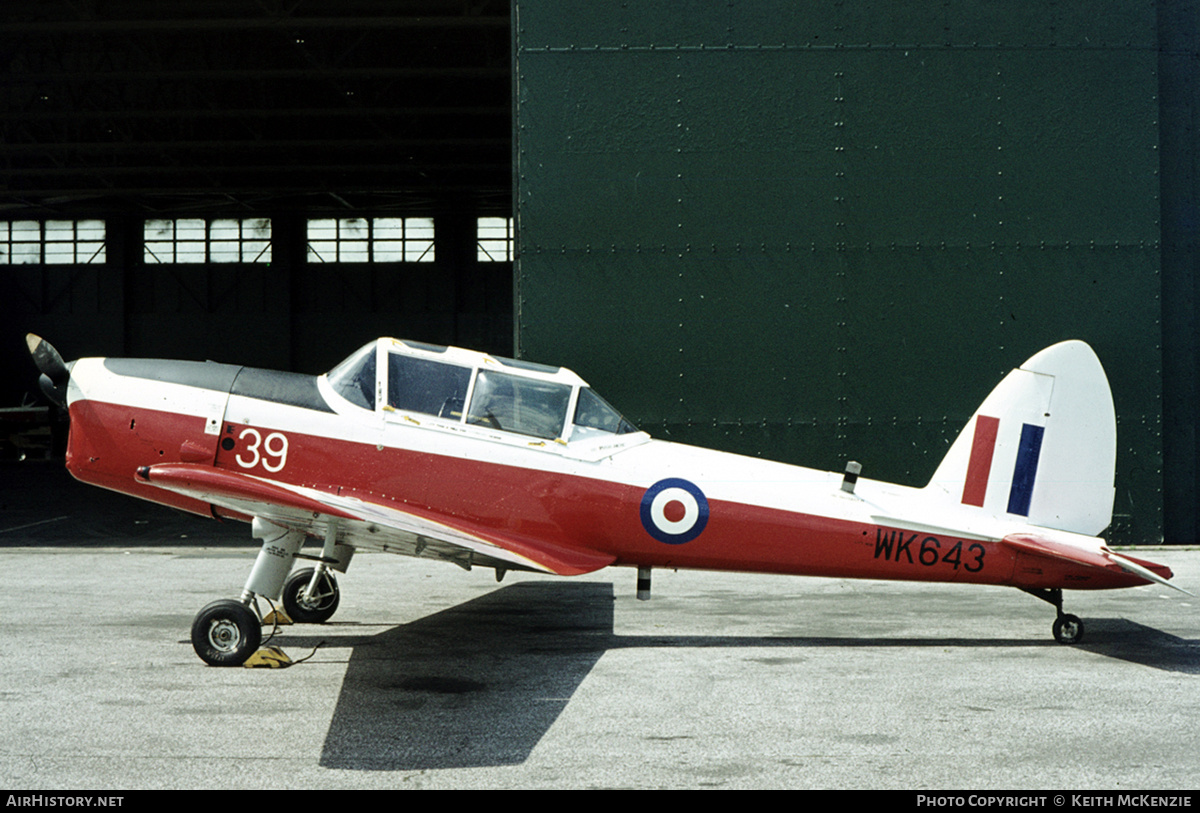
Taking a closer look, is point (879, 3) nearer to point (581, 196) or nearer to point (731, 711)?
point (581, 196)

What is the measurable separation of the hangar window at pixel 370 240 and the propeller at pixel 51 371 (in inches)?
1271

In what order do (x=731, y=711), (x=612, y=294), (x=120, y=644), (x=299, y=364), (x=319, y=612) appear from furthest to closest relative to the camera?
(x=299, y=364) → (x=612, y=294) → (x=319, y=612) → (x=120, y=644) → (x=731, y=711)

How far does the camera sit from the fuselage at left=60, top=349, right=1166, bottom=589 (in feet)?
23.5

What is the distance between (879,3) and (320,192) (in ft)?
86.1

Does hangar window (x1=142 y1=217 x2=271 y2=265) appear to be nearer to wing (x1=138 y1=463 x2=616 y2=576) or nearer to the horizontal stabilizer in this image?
wing (x1=138 y1=463 x2=616 y2=576)

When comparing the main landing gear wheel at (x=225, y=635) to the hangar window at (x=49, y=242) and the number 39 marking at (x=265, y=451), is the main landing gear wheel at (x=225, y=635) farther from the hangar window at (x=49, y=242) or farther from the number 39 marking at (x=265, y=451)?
the hangar window at (x=49, y=242)

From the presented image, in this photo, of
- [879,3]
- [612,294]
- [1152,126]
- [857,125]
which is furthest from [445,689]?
[1152,126]

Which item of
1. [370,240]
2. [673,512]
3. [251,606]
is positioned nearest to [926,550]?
[673,512]

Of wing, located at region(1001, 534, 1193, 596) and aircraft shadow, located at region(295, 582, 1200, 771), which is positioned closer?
aircraft shadow, located at region(295, 582, 1200, 771)

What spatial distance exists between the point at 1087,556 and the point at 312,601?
5.95 meters

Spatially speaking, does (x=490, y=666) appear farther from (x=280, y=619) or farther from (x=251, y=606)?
(x=280, y=619)

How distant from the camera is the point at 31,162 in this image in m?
33.0

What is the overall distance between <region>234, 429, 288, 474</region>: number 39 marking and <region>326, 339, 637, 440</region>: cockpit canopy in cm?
55

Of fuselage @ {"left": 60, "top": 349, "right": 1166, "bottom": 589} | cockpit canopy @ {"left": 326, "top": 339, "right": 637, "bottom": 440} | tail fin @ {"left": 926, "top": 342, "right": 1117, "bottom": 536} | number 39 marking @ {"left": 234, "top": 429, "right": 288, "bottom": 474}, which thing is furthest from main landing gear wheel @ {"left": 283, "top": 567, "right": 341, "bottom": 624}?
tail fin @ {"left": 926, "top": 342, "right": 1117, "bottom": 536}
